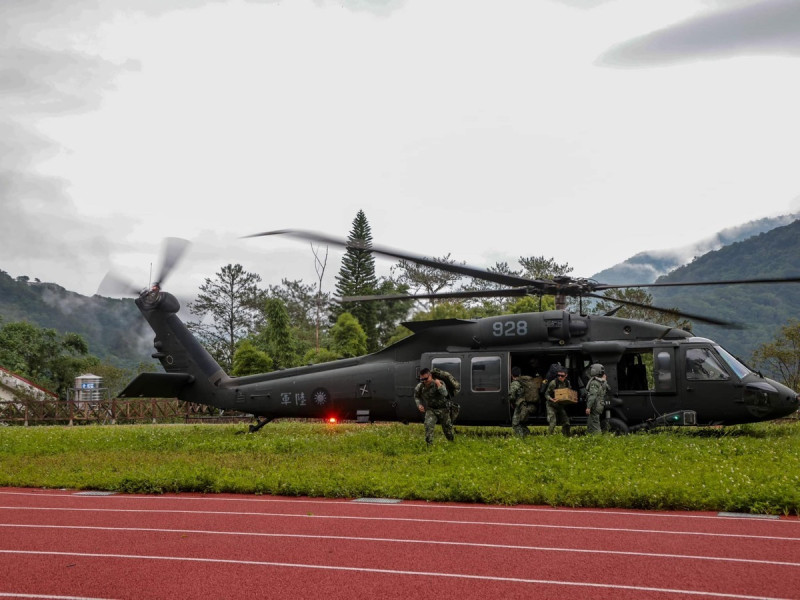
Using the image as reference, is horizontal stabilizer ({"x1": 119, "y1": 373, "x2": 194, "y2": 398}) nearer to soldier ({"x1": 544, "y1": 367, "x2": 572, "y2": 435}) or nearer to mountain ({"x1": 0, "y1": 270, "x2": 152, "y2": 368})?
soldier ({"x1": 544, "y1": 367, "x2": 572, "y2": 435})

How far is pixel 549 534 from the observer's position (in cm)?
753

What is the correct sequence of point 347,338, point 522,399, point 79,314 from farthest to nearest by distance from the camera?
point 79,314
point 347,338
point 522,399

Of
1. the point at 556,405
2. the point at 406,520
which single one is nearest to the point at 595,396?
the point at 556,405

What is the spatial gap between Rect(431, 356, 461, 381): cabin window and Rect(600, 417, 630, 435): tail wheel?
3578 mm

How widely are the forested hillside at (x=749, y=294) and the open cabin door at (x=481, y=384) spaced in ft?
354

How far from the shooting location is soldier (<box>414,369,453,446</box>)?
578 inches

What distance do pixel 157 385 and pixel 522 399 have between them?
10030 mm

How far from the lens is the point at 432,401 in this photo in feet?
48.7

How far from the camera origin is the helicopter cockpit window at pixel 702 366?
16.1m

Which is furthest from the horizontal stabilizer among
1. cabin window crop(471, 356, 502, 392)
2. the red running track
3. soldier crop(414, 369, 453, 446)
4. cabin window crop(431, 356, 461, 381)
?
the red running track

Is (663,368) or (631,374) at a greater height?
(663,368)

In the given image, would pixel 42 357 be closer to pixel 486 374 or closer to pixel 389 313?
pixel 389 313

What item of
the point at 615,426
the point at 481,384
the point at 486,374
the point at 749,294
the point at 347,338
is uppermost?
the point at 749,294

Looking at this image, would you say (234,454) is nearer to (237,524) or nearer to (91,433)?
(237,524)
